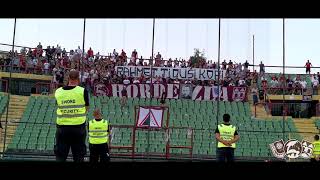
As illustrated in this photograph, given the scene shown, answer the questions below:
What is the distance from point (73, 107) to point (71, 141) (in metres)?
0.38

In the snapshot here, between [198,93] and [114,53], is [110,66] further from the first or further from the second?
[198,93]

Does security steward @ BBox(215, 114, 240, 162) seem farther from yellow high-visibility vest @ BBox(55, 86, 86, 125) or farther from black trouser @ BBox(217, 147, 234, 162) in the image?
yellow high-visibility vest @ BBox(55, 86, 86, 125)

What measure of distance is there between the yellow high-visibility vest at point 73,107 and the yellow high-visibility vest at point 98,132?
96.5 inches

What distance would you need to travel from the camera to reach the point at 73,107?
562 centimetres

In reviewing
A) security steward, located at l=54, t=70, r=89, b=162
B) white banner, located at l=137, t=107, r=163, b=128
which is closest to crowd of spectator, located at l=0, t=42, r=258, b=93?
white banner, located at l=137, t=107, r=163, b=128

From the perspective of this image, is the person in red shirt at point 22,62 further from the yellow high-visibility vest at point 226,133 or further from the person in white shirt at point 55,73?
the yellow high-visibility vest at point 226,133

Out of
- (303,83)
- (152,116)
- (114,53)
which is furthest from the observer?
(303,83)

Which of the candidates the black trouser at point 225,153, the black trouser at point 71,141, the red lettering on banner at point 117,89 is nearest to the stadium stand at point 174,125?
the red lettering on banner at point 117,89

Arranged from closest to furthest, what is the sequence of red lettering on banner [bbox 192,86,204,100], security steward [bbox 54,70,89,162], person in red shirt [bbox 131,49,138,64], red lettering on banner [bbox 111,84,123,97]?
security steward [bbox 54,70,89,162]
person in red shirt [bbox 131,49,138,64]
red lettering on banner [bbox 111,84,123,97]
red lettering on banner [bbox 192,86,204,100]

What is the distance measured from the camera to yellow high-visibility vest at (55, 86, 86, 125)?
5598 mm

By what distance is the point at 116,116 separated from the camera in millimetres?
20516

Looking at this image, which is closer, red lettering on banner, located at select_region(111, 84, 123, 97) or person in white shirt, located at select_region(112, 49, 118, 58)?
person in white shirt, located at select_region(112, 49, 118, 58)

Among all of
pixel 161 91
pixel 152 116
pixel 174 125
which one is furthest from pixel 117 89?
pixel 152 116
